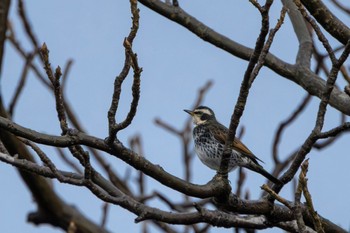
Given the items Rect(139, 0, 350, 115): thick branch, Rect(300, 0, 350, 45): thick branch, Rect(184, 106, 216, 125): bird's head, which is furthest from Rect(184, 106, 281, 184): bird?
Rect(300, 0, 350, 45): thick branch

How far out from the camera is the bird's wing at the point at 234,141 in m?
7.01

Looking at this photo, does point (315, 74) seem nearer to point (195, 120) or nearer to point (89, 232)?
point (89, 232)

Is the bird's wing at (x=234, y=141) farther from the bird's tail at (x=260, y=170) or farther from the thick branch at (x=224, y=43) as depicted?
the thick branch at (x=224, y=43)

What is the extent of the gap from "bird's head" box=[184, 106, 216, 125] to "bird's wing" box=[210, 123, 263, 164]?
0.79 feet

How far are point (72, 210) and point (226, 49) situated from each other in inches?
76.1

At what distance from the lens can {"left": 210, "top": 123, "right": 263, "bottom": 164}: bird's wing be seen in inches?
276

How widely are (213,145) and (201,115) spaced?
40.3 inches

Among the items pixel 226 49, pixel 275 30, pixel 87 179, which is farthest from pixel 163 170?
pixel 226 49

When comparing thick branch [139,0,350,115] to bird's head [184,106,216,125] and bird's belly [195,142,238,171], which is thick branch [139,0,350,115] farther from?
bird's head [184,106,216,125]

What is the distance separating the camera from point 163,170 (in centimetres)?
386

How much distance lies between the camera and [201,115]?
8492 mm

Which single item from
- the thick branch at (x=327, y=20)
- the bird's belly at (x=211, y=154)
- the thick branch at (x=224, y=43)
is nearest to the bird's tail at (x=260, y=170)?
the bird's belly at (x=211, y=154)

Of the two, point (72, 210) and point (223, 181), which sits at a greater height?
point (72, 210)

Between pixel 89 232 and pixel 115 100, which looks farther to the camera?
pixel 89 232
